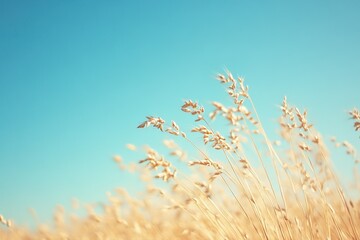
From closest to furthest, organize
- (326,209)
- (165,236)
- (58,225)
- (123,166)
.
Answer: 1. (326,209)
2. (165,236)
3. (123,166)
4. (58,225)

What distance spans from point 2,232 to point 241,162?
497cm

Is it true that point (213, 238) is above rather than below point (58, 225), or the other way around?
below

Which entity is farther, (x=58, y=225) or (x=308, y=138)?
(x=58, y=225)

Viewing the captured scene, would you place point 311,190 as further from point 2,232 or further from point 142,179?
point 2,232

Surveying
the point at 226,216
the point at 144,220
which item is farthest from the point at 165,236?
the point at 226,216

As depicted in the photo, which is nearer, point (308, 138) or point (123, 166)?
point (308, 138)

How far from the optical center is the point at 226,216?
6.79 ft

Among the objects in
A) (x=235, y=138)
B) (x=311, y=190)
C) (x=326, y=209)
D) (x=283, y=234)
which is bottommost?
(x=283, y=234)

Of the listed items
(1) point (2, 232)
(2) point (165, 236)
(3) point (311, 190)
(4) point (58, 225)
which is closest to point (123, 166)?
(2) point (165, 236)

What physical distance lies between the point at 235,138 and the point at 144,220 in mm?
1655

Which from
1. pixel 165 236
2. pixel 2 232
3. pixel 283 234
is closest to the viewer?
pixel 283 234

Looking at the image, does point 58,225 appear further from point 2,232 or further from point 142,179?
point 2,232

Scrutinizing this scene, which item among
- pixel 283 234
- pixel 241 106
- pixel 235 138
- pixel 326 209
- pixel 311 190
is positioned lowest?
pixel 283 234

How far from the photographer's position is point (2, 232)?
5.41m
